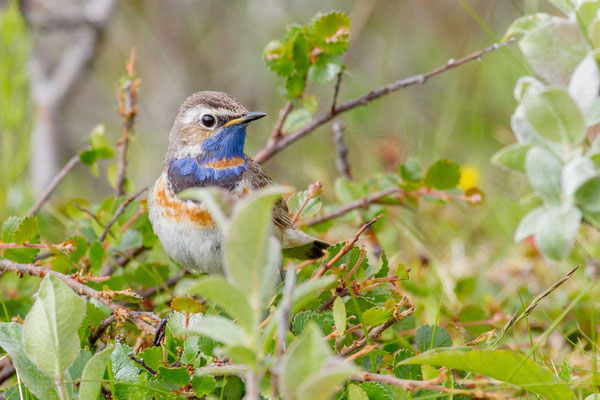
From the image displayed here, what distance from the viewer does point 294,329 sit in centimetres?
206

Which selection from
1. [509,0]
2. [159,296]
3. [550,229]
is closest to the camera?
[550,229]

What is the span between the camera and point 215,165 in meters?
3.17

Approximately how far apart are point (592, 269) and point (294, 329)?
1.05 meters

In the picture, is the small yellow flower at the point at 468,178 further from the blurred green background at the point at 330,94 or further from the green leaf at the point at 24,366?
the green leaf at the point at 24,366

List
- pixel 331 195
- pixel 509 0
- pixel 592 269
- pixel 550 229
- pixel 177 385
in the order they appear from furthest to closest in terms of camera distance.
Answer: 1. pixel 509 0
2. pixel 331 195
3. pixel 592 269
4. pixel 177 385
5. pixel 550 229

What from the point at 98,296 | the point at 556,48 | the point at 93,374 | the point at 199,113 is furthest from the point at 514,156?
the point at 199,113

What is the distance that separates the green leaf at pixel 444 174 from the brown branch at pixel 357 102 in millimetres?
353

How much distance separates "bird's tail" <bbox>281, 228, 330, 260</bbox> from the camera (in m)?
3.17

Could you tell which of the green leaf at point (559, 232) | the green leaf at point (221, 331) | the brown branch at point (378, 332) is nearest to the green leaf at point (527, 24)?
the green leaf at point (559, 232)

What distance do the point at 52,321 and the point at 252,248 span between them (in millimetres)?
728

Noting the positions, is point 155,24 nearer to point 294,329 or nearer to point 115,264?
point 115,264

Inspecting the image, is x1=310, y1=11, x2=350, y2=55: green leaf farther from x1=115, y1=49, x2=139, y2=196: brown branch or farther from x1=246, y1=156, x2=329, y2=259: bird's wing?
x1=115, y1=49, x2=139, y2=196: brown branch

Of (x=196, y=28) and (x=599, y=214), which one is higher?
(x=196, y=28)

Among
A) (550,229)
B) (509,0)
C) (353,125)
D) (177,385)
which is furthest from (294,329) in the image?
(509,0)
